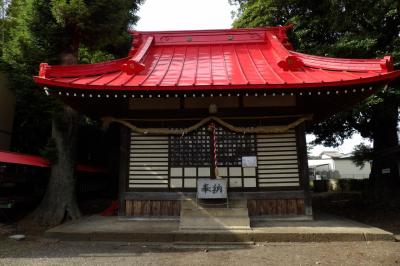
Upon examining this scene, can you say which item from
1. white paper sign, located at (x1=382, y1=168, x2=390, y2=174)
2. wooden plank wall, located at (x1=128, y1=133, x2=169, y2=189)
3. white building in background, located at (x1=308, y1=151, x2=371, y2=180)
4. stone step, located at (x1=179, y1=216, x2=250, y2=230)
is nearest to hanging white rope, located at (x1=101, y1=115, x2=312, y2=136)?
wooden plank wall, located at (x1=128, y1=133, x2=169, y2=189)

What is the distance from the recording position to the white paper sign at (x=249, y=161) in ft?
30.9

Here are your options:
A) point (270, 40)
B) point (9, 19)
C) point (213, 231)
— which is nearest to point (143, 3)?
point (9, 19)

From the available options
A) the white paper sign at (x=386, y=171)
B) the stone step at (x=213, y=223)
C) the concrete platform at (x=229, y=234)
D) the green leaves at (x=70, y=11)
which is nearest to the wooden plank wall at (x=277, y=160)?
the concrete platform at (x=229, y=234)

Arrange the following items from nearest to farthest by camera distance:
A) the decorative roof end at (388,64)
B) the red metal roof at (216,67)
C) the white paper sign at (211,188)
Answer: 1. the red metal roof at (216,67)
2. the decorative roof end at (388,64)
3. the white paper sign at (211,188)

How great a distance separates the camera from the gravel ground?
594cm

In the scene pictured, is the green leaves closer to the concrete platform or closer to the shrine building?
the shrine building

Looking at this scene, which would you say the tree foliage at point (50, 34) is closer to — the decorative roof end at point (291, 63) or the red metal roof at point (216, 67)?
the red metal roof at point (216, 67)

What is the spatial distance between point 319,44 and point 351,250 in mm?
9858

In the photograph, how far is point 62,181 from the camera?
1022 cm

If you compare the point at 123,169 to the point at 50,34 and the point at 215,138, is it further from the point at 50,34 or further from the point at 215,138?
the point at 50,34

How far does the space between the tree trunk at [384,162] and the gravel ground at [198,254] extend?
7.83m

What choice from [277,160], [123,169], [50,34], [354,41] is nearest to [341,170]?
[354,41]

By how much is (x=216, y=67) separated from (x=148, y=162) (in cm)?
335

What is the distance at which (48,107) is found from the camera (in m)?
10.6
